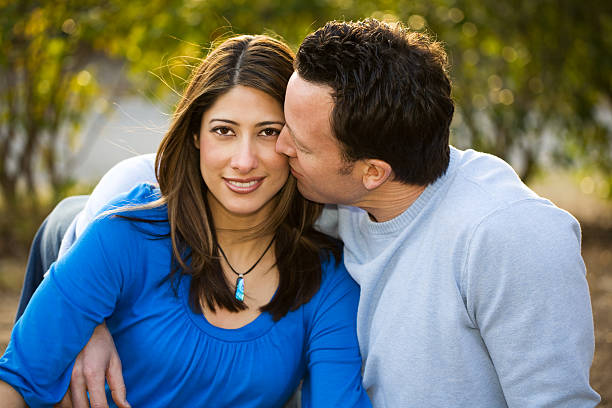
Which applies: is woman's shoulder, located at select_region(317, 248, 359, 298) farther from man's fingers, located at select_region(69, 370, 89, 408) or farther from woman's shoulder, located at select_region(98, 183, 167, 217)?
man's fingers, located at select_region(69, 370, 89, 408)

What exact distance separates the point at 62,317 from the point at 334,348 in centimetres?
84

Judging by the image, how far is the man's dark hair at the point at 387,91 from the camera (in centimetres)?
213

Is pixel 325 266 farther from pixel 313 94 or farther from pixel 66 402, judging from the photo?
pixel 66 402

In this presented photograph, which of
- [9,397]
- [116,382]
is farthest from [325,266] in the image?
[9,397]

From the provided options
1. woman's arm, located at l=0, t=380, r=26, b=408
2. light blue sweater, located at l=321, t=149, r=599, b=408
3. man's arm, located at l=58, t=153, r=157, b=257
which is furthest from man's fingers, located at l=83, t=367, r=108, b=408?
light blue sweater, located at l=321, t=149, r=599, b=408

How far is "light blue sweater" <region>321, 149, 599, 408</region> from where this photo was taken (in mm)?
1910

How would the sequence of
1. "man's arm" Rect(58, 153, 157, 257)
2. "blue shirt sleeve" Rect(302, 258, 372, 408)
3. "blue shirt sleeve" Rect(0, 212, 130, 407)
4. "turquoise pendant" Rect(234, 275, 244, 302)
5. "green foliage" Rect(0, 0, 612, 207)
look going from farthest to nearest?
"green foliage" Rect(0, 0, 612, 207) → "man's arm" Rect(58, 153, 157, 257) → "turquoise pendant" Rect(234, 275, 244, 302) → "blue shirt sleeve" Rect(302, 258, 372, 408) → "blue shirt sleeve" Rect(0, 212, 130, 407)

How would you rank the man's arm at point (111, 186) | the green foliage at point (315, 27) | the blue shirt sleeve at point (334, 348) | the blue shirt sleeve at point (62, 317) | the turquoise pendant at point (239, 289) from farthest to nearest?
the green foliage at point (315, 27) < the man's arm at point (111, 186) < the turquoise pendant at point (239, 289) < the blue shirt sleeve at point (334, 348) < the blue shirt sleeve at point (62, 317)

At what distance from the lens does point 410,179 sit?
2.24 m

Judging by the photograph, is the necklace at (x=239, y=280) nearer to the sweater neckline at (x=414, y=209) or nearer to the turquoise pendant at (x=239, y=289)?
the turquoise pendant at (x=239, y=289)

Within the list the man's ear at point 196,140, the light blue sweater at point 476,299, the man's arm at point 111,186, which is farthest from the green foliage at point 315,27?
the light blue sweater at point 476,299

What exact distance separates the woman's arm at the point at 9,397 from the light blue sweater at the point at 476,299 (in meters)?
1.03

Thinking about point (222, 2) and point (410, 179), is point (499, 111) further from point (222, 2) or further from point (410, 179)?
point (410, 179)

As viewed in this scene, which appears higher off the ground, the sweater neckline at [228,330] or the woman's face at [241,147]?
the woman's face at [241,147]
